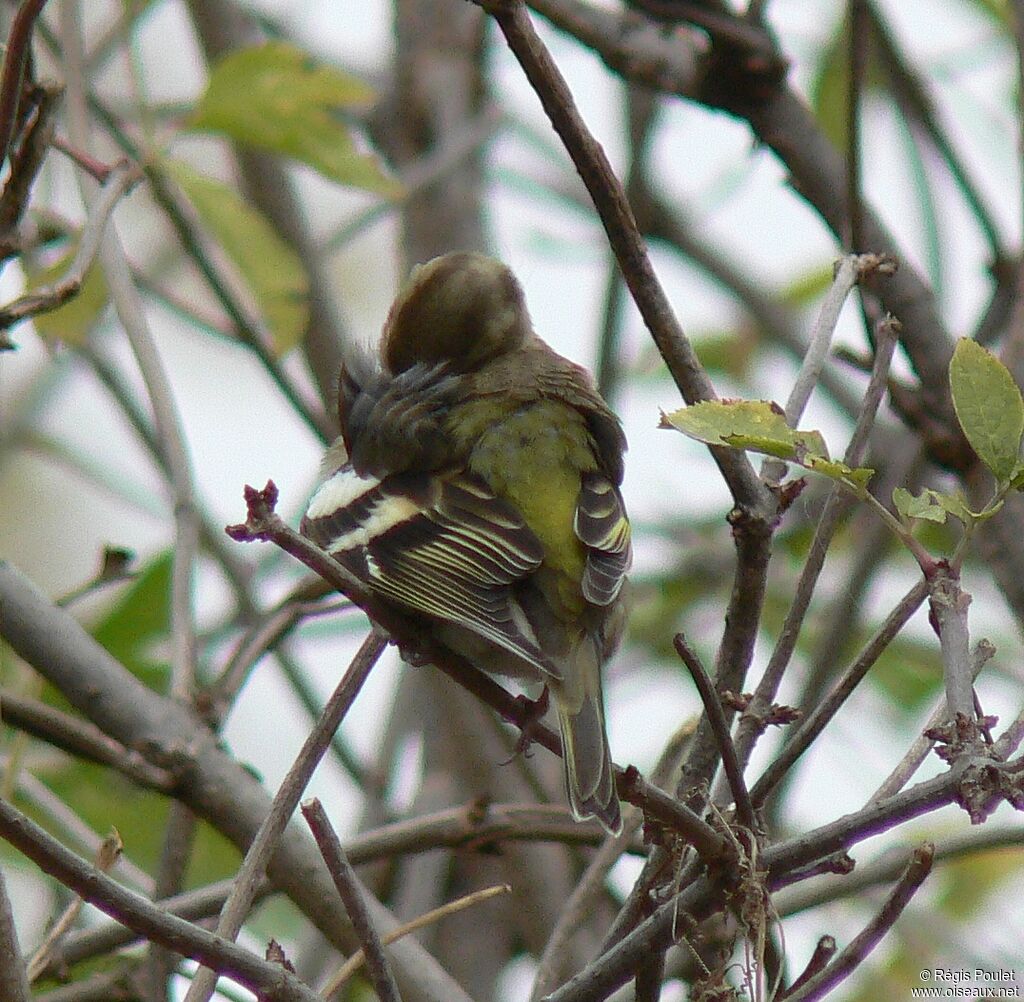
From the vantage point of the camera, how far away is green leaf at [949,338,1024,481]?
202 centimetres

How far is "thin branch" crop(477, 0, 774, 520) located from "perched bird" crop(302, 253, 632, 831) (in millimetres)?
566

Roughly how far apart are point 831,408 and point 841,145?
93 centimetres

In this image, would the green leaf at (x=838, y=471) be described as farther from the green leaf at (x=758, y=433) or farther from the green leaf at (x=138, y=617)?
the green leaf at (x=138, y=617)

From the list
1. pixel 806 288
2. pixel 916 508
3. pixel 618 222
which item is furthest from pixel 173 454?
pixel 806 288

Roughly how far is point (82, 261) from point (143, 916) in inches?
50.8

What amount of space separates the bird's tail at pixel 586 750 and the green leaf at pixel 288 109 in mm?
1494

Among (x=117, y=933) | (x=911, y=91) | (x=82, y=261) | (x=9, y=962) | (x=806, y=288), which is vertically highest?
(x=806, y=288)

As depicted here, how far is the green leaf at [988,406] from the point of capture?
6.63 ft

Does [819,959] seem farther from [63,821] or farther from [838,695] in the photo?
[63,821]

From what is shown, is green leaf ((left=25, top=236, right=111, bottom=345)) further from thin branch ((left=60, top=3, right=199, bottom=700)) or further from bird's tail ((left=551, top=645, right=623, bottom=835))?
bird's tail ((left=551, top=645, right=623, bottom=835))

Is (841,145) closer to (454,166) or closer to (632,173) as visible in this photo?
(632,173)

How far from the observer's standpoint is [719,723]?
193 cm

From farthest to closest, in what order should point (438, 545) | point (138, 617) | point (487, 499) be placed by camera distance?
1. point (138, 617)
2. point (487, 499)
3. point (438, 545)

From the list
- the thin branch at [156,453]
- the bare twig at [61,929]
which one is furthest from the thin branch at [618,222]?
the thin branch at [156,453]
